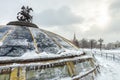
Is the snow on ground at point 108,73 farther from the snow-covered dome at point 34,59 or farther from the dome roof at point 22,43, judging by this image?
the dome roof at point 22,43

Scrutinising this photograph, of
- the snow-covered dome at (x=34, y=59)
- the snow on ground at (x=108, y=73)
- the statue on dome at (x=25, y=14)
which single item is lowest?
the snow on ground at (x=108, y=73)

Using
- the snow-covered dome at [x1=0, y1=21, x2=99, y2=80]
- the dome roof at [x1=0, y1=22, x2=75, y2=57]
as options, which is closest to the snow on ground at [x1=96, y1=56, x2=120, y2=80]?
the snow-covered dome at [x1=0, y1=21, x2=99, y2=80]

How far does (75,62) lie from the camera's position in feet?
18.8

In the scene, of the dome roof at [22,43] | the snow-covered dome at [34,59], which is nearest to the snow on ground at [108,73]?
the snow-covered dome at [34,59]

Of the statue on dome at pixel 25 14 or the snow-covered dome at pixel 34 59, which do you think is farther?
the statue on dome at pixel 25 14

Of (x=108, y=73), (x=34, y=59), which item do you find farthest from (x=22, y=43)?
(x=108, y=73)

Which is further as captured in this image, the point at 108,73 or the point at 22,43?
the point at 108,73

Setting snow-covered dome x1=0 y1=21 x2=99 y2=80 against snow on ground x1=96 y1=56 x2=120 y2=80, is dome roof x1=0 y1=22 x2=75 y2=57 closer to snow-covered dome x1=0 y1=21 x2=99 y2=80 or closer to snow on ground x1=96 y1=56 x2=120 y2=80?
snow-covered dome x1=0 y1=21 x2=99 y2=80

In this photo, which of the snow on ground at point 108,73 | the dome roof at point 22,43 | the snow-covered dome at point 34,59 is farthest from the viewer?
the snow on ground at point 108,73

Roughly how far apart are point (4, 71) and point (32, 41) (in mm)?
1868

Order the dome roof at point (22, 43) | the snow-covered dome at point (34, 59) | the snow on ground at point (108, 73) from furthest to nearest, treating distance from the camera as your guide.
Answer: the snow on ground at point (108, 73), the dome roof at point (22, 43), the snow-covered dome at point (34, 59)

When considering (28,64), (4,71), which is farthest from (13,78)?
(28,64)

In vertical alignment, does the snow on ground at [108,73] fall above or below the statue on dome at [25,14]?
below

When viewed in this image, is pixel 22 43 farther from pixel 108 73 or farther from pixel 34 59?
pixel 108 73
